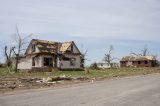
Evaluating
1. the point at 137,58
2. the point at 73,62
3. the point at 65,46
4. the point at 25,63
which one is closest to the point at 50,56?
the point at 65,46

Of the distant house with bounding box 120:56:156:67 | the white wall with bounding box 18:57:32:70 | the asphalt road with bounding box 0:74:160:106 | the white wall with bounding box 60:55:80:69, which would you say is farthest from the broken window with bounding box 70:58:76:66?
the distant house with bounding box 120:56:156:67

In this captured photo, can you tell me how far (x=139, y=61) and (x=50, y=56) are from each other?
57848 mm

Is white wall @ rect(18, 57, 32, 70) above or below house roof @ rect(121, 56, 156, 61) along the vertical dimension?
below

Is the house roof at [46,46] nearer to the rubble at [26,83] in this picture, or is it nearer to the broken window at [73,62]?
the broken window at [73,62]

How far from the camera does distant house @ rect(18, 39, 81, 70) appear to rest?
55.9 m

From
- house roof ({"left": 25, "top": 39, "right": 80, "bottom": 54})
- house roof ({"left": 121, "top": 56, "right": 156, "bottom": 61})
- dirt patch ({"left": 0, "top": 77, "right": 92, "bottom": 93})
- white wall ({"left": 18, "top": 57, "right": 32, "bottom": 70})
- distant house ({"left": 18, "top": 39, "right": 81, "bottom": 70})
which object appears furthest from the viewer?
house roof ({"left": 121, "top": 56, "right": 156, "bottom": 61})

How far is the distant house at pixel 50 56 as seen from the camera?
55875 mm

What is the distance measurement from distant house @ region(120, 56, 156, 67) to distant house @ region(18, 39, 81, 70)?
163ft

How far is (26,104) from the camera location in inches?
491

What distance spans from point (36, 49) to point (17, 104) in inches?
1790

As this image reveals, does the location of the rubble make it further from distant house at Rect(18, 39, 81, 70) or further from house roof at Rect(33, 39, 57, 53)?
house roof at Rect(33, 39, 57, 53)

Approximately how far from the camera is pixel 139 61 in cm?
10781

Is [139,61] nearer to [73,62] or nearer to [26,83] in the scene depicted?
[73,62]

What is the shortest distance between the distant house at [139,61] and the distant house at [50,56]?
49671 mm
